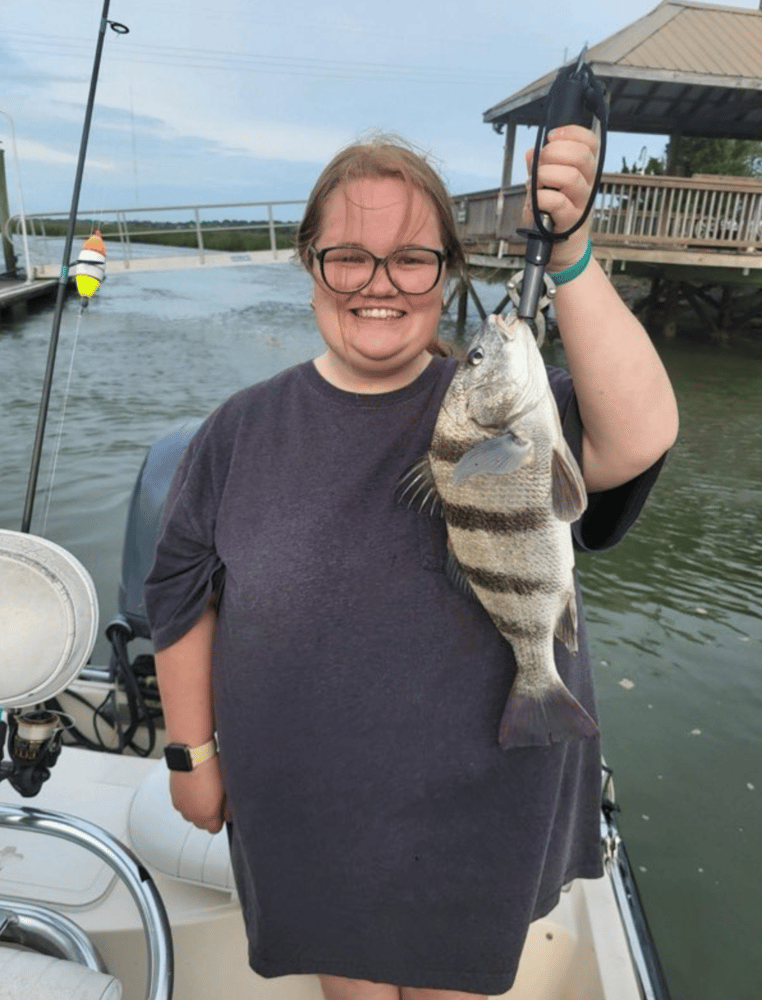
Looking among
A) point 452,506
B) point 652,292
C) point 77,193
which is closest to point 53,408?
point 77,193

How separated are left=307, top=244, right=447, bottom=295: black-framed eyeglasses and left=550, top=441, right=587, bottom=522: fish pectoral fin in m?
0.37

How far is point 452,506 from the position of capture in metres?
1.22

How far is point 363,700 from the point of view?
129 cm

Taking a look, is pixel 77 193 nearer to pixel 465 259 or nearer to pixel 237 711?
pixel 465 259

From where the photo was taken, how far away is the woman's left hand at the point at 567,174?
1.09 m

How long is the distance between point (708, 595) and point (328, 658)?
510 centimetres

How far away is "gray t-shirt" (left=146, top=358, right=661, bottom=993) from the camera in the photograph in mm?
1278

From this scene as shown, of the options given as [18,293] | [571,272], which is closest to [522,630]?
[571,272]

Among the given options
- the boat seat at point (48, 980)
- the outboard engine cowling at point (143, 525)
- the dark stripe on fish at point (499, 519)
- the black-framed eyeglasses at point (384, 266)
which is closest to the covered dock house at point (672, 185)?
the outboard engine cowling at point (143, 525)

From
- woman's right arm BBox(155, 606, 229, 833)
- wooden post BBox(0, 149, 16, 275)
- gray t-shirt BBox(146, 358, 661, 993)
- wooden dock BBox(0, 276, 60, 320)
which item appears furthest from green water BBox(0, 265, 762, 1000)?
wooden post BBox(0, 149, 16, 275)

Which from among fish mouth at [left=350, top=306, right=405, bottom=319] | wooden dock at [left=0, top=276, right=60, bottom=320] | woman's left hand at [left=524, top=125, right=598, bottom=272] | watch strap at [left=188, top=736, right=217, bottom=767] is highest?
woman's left hand at [left=524, top=125, right=598, bottom=272]

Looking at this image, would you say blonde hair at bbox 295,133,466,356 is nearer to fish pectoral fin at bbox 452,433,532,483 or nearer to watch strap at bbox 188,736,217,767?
fish pectoral fin at bbox 452,433,532,483

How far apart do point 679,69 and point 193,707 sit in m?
15.8

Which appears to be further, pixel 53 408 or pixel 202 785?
pixel 53 408
